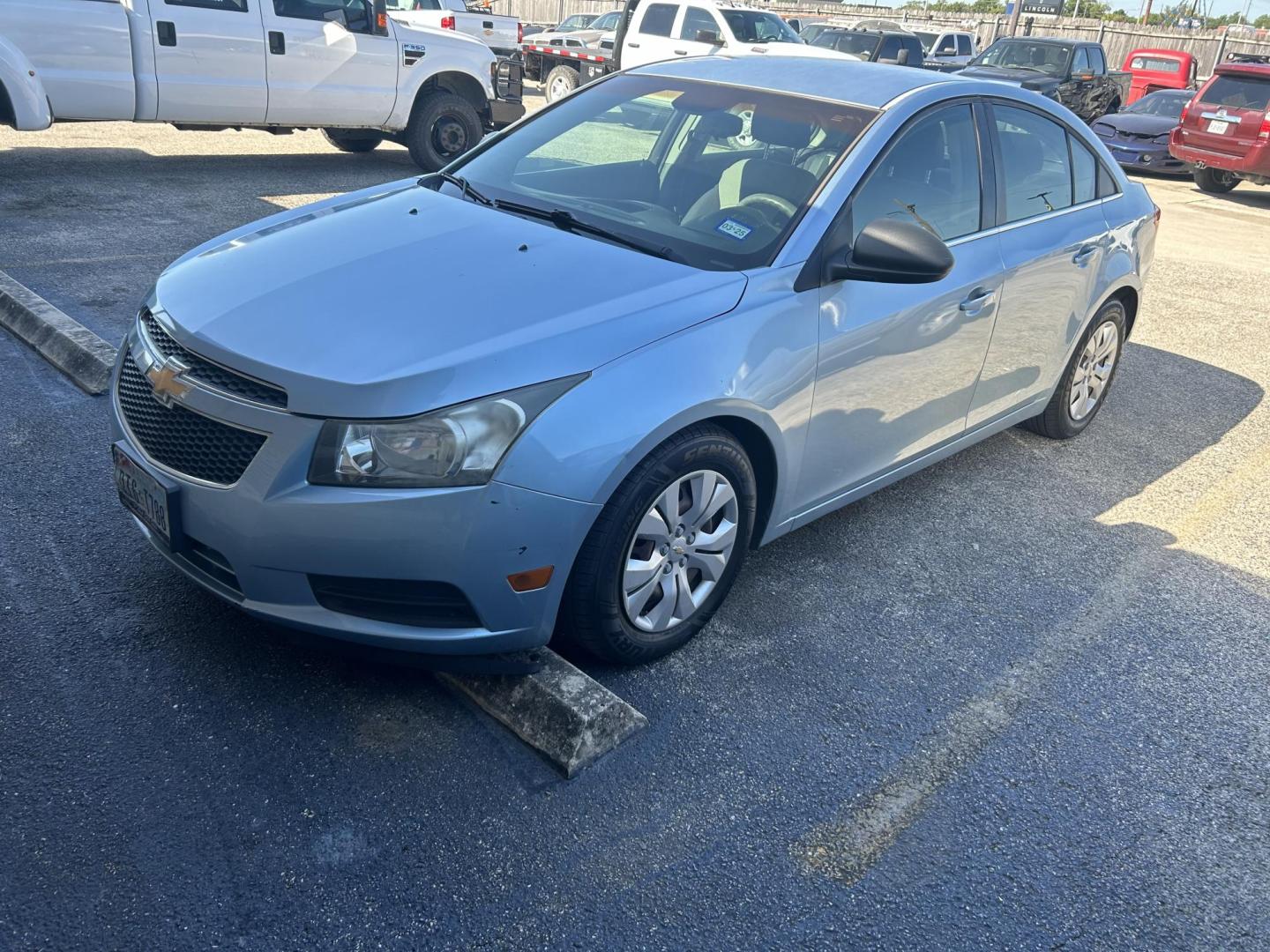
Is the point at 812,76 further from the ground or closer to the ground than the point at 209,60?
further from the ground

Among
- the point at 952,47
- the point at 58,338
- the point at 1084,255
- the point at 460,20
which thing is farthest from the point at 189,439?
the point at 952,47

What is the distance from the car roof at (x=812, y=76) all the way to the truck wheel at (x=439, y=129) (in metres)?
7.29

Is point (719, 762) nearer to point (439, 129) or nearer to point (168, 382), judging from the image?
point (168, 382)

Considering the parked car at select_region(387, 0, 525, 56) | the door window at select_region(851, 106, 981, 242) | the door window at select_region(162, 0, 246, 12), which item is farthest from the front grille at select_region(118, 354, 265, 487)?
the parked car at select_region(387, 0, 525, 56)

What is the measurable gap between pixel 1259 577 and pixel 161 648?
399 cm

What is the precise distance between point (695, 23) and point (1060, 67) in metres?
6.80

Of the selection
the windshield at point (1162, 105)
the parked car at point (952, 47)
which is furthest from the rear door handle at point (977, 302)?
the parked car at point (952, 47)

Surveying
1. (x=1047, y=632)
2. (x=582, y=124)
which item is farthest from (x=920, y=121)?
(x=1047, y=632)

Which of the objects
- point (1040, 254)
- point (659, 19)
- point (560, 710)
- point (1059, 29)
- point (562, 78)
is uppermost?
point (1040, 254)

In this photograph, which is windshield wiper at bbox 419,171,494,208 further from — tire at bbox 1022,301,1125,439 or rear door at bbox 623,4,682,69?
rear door at bbox 623,4,682,69

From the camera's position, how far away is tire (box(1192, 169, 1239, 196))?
15.5 metres

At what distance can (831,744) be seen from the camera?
2.99 metres

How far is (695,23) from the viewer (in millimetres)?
17000

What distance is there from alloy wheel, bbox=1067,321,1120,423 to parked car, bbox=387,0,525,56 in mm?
9670
